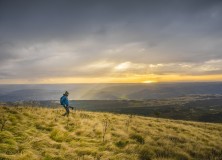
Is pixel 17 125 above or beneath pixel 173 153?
above

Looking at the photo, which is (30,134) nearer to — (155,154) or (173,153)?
(155,154)

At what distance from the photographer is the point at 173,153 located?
11258mm

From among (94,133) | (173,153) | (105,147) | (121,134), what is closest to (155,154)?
(173,153)

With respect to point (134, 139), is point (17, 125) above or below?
above

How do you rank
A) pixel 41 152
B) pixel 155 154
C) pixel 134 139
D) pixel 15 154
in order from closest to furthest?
pixel 15 154 < pixel 41 152 < pixel 155 154 < pixel 134 139

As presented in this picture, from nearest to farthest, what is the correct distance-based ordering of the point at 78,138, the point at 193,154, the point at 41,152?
the point at 41,152 < the point at 193,154 < the point at 78,138

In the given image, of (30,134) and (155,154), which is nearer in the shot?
(155,154)

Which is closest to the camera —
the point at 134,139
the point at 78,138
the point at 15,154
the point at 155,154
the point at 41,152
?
the point at 15,154

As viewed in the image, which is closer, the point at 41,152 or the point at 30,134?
the point at 41,152

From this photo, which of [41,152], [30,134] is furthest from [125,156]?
[30,134]

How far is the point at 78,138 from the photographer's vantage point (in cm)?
1302

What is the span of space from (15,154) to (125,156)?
4.78 metres

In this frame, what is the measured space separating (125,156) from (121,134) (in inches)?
179

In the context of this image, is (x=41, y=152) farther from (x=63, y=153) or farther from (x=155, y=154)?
(x=155, y=154)
